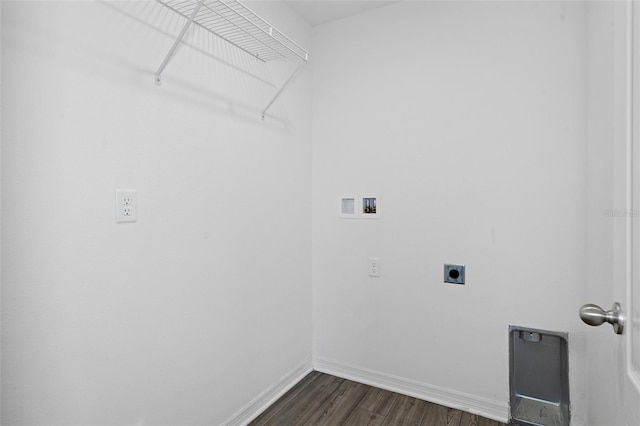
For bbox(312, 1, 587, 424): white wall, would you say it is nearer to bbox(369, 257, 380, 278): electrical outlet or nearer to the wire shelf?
bbox(369, 257, 380, 278): electrical outlet

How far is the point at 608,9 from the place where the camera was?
115cm

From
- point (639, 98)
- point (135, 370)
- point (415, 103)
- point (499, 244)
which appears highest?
point (415, 103)

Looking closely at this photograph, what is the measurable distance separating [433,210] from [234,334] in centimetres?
131

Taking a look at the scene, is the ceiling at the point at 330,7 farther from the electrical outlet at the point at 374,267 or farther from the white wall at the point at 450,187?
the electrical outlet at the point at 374,267

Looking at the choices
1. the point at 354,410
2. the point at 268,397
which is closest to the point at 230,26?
the point at 268,397

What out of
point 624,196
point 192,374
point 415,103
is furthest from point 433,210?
point 192,374

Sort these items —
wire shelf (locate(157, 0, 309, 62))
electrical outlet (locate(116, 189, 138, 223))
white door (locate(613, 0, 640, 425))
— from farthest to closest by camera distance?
wire shelf (locate(157, 0, 309, 62))
electrical outlet (locate(116, 189, 138, 223))
white door (locate(613, 0, 640, 425))

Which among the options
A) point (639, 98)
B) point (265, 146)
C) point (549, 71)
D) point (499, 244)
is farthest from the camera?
point (265, 146)

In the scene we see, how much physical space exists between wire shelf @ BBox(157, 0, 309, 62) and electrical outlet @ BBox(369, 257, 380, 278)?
125cm

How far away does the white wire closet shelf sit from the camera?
130cm

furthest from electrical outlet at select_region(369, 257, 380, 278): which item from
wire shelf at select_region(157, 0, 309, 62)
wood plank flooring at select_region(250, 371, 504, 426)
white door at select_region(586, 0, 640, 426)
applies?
white door at select_region(586, 0, 640, 426)

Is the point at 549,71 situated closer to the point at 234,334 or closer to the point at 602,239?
the point at 602,239

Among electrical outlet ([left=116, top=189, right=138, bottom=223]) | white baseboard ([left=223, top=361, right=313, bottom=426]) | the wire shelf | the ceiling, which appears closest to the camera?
electrical outlet ([left=116, top=189, right=138, bottom=223])

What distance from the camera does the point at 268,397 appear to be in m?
1.99
